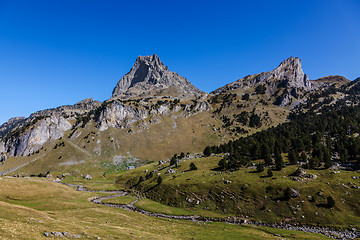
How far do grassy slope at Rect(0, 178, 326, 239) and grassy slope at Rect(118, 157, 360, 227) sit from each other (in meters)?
9.30

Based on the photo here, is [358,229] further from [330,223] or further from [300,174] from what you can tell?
[300,174]

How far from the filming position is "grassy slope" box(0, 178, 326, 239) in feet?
101

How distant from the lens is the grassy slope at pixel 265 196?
5362cm

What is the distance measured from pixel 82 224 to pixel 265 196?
195 ft

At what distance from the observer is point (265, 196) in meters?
64.6

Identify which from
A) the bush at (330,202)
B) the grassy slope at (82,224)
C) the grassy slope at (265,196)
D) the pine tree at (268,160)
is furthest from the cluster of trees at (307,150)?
the grassy slope at (82,224)

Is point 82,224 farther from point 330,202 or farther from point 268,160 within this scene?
point 268,160

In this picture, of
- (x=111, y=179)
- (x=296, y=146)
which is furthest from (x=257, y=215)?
(x=111, y=179)

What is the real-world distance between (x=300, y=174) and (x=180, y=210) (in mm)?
50391

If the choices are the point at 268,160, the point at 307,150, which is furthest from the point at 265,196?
the point at 307,150

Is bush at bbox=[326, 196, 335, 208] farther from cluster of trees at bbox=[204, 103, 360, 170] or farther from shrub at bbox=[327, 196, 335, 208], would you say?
cluster of trees at bbox=[204, 103, 360, 170]

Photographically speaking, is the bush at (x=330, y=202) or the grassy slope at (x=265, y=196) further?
the bush at (x=330, y=202)

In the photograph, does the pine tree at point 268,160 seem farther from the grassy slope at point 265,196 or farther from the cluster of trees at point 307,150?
the grassy slope at point 265,196

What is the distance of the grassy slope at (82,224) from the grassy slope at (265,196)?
930 cm
